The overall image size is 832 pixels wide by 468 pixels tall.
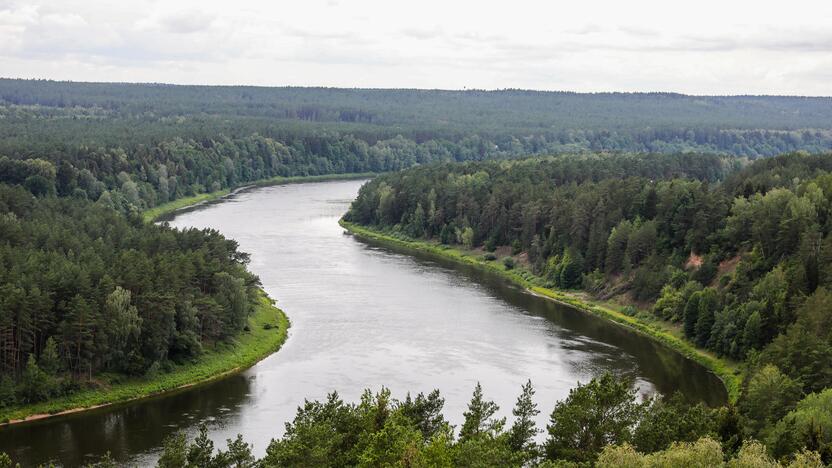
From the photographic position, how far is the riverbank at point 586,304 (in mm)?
68000

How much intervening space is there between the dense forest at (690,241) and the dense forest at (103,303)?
1221 inches

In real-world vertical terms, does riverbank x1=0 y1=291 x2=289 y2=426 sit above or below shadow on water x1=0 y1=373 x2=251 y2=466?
above

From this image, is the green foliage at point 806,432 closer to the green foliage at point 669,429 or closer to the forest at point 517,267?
the forest at point 517,267

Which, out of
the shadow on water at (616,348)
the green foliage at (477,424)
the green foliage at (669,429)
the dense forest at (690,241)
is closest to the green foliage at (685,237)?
the dense forest at (690,241)

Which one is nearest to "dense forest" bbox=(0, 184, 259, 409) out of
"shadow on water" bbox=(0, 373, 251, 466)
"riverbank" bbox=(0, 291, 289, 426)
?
"riverbank" bbox=(0, 291, 289, 426)

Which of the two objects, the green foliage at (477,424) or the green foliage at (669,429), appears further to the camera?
the green foliage at (669,429)

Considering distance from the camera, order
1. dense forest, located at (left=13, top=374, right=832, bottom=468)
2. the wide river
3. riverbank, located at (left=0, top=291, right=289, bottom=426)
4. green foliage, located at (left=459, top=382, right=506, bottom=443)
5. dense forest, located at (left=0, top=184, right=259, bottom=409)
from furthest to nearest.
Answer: dense forest, located at (left=0, top=184, right=259, bottom=409)
riverbank, located at (left=0, top=291, right=289, bottom=426)
the wide river
green foliage, located at (left=459, top=382, right=506, bottom=443)
dense forest, located at (left=13, top=374, right=832, bottom=468)

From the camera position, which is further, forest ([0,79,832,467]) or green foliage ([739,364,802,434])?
green foliage ([739,364,802,434])

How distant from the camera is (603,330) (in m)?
78.7

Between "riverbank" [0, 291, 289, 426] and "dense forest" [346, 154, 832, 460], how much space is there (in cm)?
2848

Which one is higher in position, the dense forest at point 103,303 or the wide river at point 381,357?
the dense forest at point 103,303

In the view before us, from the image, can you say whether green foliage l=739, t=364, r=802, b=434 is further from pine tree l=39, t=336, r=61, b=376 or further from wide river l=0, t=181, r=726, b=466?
pine tree l=39, t=336, r=61, b=376

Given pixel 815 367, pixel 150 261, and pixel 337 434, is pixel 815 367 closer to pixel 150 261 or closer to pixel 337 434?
pixel 337 434

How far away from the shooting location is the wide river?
5394 centimetres
